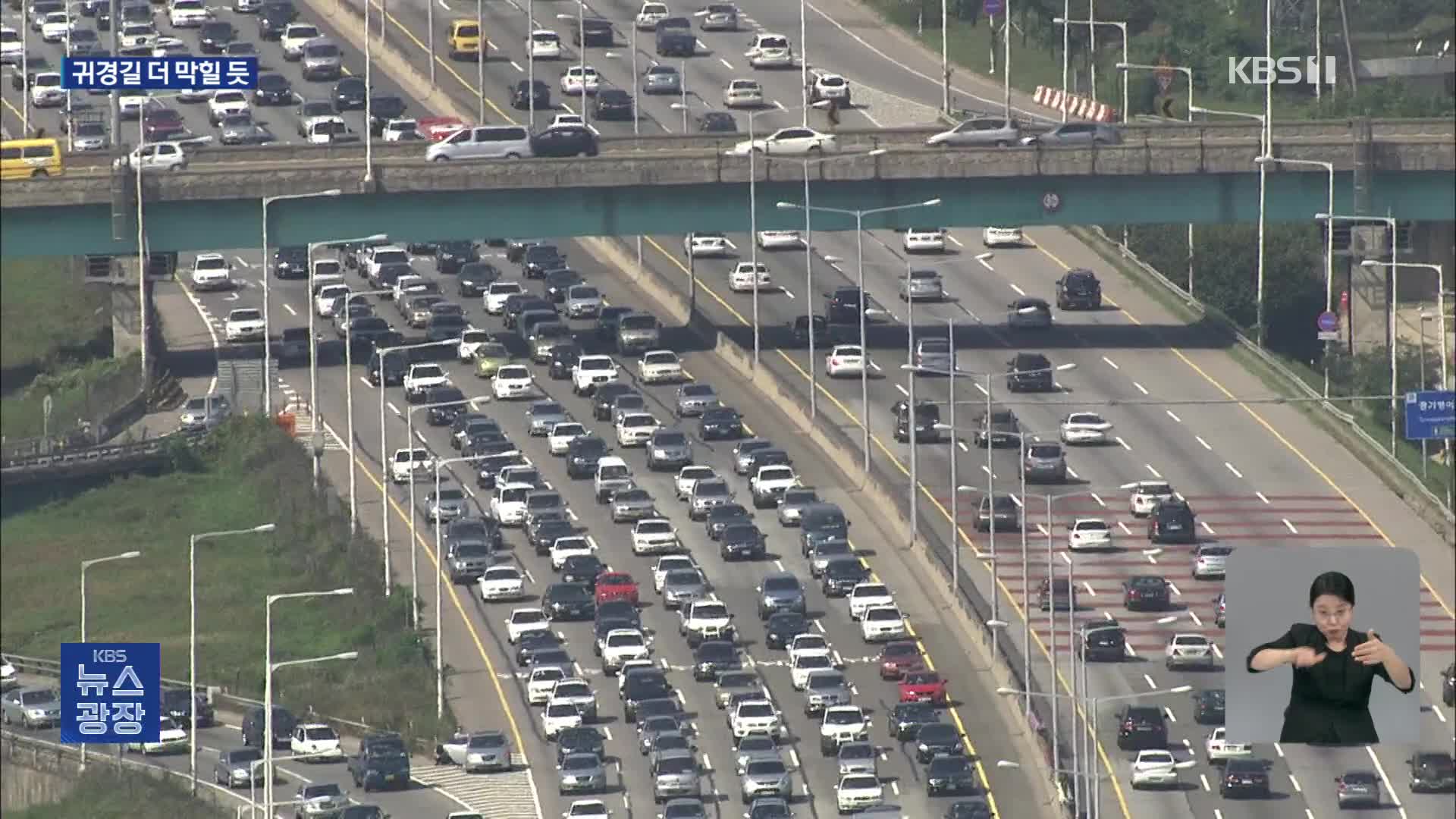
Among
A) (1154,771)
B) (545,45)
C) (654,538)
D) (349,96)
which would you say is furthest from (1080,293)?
(1154,771)

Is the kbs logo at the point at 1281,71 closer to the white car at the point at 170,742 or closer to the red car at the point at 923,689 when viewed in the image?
the red car at the point at 923,689

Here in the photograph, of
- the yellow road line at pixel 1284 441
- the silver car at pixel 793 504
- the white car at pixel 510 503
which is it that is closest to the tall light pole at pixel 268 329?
the white car at pixel 510 503

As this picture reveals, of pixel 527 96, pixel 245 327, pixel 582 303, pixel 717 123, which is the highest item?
pixel 527 96

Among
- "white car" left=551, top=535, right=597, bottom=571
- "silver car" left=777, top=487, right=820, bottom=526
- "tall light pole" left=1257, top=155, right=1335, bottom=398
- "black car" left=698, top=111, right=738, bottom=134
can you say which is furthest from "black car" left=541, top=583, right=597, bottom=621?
"black car" left=698, top=111, right=738, bottom=134

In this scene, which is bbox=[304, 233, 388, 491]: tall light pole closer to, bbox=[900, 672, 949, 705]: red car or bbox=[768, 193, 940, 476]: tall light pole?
bbox=[768, 193, 940, 476]: tall light pole

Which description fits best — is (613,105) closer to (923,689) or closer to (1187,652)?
(1187,652)
